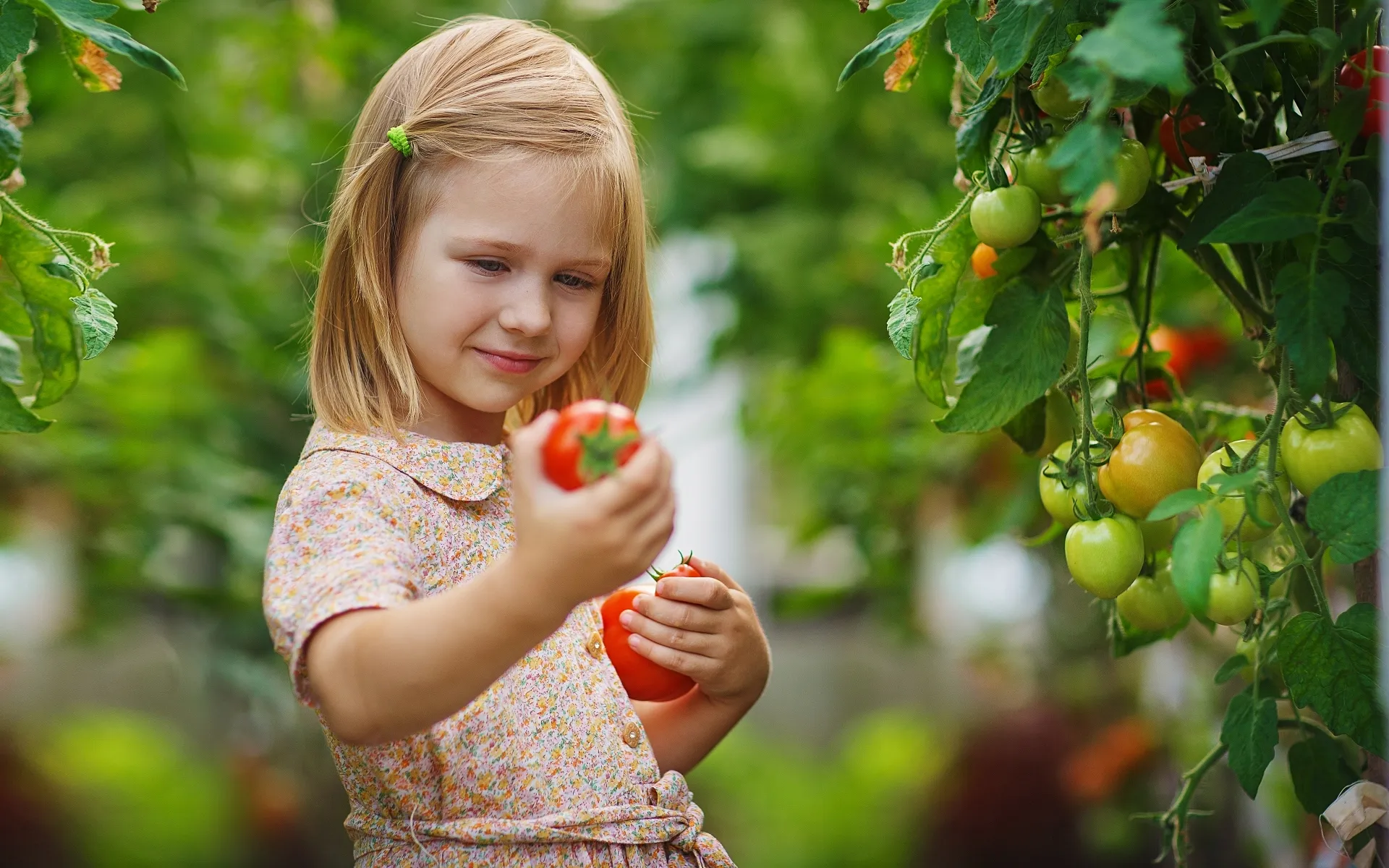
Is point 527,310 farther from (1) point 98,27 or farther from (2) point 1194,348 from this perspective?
(2) point 1194,348

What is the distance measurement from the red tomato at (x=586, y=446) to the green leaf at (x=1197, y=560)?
0.32 metres

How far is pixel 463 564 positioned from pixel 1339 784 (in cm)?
72

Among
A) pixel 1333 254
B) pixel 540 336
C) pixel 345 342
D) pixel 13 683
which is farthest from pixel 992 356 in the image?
pixel 13 683

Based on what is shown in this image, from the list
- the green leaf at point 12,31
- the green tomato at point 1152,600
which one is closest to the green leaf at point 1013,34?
the green tomato at point 1152,600

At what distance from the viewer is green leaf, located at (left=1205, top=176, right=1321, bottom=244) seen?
2.54 feet

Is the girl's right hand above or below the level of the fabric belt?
above

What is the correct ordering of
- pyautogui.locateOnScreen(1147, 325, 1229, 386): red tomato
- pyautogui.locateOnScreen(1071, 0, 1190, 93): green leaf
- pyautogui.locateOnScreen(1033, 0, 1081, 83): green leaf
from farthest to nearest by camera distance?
pyautogui.locateOnScreen(1147, 325, 1229, 386): red tomato → pyautogui.locateOnScreen(1033, 0, 1081, 83): green leaf → pyautogui.locateOnScreen(1071, 0, 1190, 93): green leaf

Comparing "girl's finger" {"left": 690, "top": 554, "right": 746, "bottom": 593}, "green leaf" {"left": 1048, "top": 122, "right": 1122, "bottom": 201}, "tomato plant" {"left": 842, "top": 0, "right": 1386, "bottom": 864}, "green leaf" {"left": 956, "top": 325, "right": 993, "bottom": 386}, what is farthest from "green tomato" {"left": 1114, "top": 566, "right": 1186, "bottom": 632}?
"green leaf" {"left": 1048, "top": 122, "right": 1122, "bottom": 201}

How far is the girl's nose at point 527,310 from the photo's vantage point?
929 mm

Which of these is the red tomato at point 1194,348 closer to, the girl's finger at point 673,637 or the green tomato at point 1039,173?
the green tomato at point 1039,173

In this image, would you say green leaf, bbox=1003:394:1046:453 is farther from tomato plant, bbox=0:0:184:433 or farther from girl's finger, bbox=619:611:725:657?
tomato plant, bbox=0:0:184:433

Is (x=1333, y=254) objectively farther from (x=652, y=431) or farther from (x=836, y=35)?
(x=836, y=35)

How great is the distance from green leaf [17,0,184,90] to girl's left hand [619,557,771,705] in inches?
21.0

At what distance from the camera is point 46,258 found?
35.3 inches
